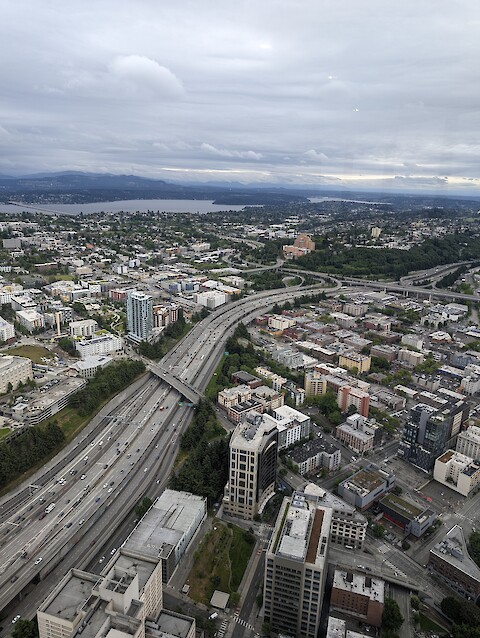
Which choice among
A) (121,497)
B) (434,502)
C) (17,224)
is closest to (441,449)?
(434,502)

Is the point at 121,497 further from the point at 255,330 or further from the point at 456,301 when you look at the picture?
the point at 456,301

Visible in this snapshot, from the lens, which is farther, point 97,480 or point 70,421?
point 70,421

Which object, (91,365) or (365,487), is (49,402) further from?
(365,487)

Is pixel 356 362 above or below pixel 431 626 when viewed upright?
above

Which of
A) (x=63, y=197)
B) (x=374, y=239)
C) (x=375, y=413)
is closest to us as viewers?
(x=375, y=413)

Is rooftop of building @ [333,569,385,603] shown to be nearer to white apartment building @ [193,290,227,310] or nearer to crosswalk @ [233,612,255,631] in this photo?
crosswalk @ [233,612,255,631]

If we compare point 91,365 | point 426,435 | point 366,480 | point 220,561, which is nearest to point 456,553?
point 366,480

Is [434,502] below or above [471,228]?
below
